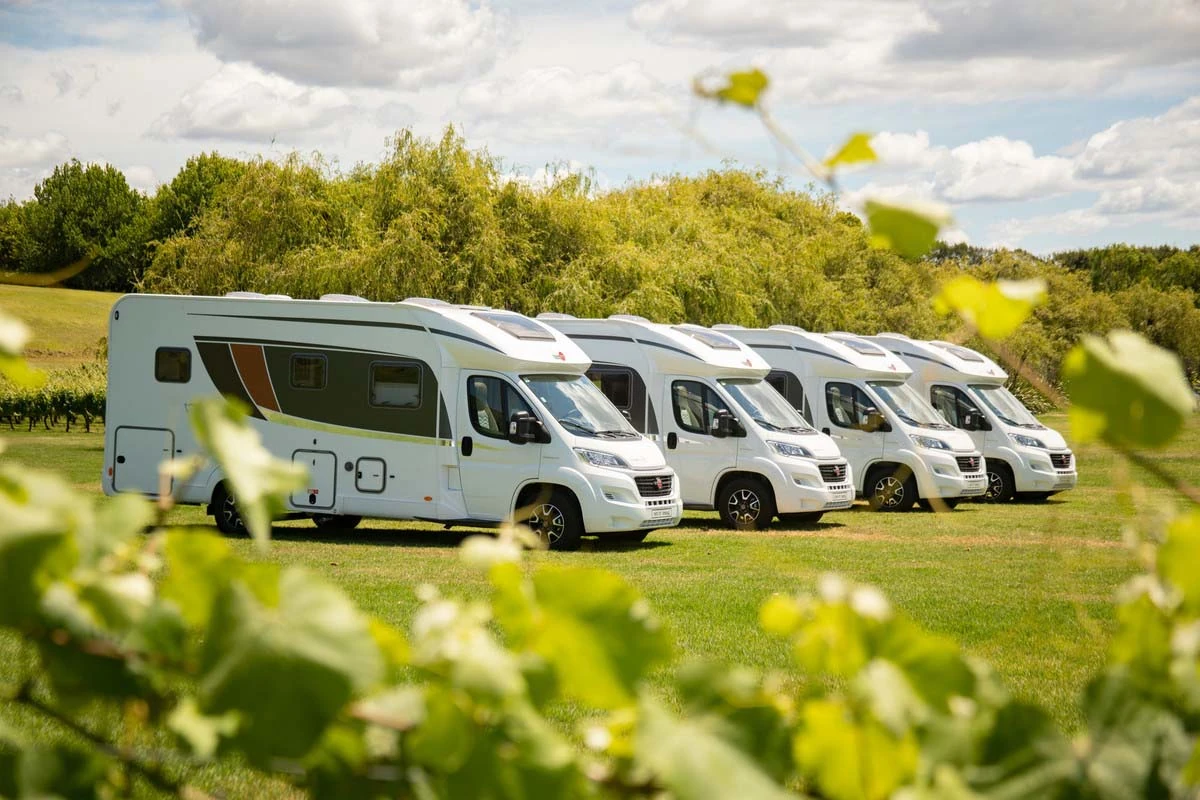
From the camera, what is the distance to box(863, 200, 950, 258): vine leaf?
1.05 meters

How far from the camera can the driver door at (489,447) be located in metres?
14.7

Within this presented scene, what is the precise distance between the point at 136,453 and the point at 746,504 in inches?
318

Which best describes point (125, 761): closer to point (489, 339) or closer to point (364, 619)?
point (364, 619)

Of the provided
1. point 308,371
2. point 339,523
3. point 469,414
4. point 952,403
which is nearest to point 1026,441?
point 952,403

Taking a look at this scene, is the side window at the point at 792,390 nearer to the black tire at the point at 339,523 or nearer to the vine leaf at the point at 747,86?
the black tire at the point at 339,523

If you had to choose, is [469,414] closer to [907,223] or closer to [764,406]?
[764,406]

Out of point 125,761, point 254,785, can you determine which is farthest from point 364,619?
point 254,785

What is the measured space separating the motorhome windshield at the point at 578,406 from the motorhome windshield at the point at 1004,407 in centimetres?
984

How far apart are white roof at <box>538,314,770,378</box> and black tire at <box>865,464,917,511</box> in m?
3.05

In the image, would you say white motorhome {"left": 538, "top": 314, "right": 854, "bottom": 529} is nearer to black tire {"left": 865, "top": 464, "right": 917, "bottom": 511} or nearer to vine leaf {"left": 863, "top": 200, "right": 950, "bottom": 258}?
black tire {"left": 865, "top": 464, "right": 917, "bottom": 511}

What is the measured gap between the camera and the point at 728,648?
859 cm

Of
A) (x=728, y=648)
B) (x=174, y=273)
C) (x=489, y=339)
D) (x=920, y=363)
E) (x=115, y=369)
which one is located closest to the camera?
(x=728, y=648)

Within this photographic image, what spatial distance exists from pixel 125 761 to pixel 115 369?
15971 mm

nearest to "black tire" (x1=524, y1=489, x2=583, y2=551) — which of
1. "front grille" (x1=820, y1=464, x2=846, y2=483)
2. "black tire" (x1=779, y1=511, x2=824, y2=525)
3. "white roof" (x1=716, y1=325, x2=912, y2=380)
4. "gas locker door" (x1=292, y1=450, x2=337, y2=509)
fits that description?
"gas locker door" (x1=292, y1=450, x2=337, y2=509)
